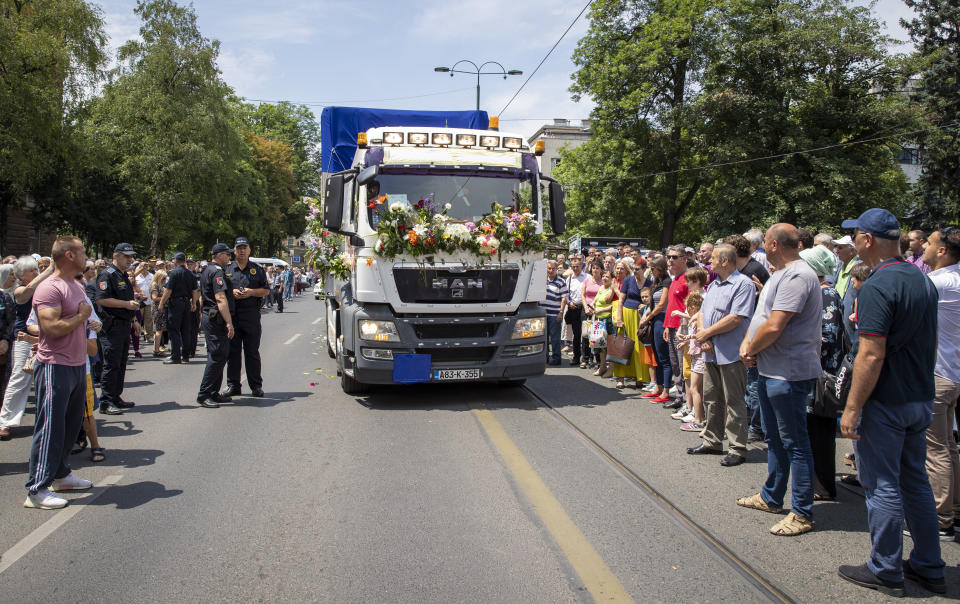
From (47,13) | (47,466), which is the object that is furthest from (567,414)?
(47,13)

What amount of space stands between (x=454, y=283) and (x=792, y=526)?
15.6 ft

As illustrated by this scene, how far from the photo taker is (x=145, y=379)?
10.6 metres

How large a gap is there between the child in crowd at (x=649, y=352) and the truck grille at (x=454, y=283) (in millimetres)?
2056

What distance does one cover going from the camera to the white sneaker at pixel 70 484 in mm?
5086

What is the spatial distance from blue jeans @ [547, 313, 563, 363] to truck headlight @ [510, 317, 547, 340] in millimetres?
3384

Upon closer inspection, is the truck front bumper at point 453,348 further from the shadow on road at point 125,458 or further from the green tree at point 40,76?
the green tree at point 40,76

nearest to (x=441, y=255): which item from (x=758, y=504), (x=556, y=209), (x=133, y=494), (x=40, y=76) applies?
(x=556, y=209)

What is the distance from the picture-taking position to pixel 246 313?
8.76 meters

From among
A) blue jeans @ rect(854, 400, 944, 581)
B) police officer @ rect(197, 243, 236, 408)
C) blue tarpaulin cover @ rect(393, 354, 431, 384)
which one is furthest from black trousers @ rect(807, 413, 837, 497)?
police officer @ rect(197, 243, 236, 408)

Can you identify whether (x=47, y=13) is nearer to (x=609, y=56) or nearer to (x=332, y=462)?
(x=609, y=56)

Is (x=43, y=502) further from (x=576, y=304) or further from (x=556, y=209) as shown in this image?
(x=576, y=304)

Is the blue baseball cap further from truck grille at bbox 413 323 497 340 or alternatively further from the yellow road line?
truck grille at bbox 413 323 497 340

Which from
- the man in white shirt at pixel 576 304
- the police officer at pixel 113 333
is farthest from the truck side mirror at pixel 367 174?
the man in white shirt at pixel 576 304

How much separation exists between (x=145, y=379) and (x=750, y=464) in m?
9.07
